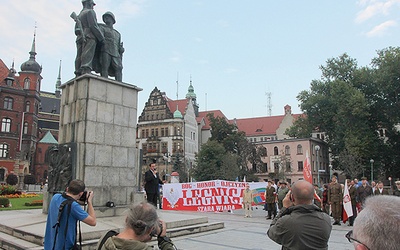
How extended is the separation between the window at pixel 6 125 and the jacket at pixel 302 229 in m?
62.1

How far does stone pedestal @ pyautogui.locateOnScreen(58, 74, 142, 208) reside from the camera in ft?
30.3

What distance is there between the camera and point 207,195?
784 inches

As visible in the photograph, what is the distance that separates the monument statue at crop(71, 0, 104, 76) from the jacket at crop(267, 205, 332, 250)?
328 inches

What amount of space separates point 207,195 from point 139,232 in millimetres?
17772

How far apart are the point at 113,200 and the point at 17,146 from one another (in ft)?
179

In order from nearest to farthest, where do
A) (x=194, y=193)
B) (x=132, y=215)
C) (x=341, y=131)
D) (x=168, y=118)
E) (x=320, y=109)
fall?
(x=132, y=215), (x=194, y=193), (x=341, y=131), (x=320, y=109), (x=168, y=118)

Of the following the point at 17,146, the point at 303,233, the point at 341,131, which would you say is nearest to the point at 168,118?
the point at 17,146

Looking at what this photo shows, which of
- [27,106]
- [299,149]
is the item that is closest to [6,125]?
[27,106]

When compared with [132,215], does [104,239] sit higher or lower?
lower

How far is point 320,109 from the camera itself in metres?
51.6

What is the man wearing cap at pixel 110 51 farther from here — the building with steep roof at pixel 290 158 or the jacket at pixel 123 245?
the building with steep roof at pixel 290 158

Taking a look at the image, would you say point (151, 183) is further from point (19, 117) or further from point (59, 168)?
point (19, 117)

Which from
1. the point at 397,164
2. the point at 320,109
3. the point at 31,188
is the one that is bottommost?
the point at 31,188

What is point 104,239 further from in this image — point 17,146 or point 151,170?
point 17,146
